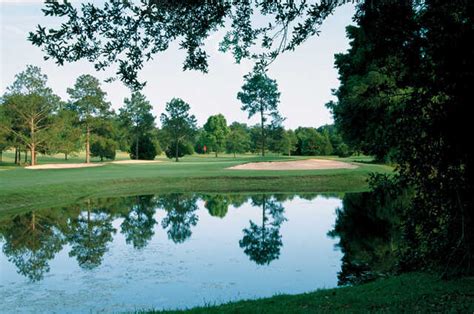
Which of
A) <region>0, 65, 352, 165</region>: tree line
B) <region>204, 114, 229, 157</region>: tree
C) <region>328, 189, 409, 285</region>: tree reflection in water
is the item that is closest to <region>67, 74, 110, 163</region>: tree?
<region>0, 65, 352, 165</region>: tree line

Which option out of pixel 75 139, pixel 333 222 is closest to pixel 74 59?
pixel 333 222

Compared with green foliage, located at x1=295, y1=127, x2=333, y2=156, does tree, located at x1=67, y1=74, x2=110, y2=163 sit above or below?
above

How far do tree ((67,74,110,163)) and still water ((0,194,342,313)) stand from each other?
43.8 meters

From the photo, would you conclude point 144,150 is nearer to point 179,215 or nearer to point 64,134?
point 64,134

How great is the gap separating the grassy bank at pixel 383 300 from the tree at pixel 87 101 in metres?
60.3

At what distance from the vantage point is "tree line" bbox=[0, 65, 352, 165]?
5484 cm

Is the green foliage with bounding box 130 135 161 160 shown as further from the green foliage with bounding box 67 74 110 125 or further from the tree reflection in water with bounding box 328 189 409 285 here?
the tree reflection in water with bounding box 328 189 409 285

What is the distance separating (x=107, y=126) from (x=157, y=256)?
5618cm

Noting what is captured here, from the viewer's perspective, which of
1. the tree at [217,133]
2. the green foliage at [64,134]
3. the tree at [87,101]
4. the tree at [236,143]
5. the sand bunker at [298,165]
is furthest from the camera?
the tree at [236,143]

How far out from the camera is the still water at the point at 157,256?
30.6ft

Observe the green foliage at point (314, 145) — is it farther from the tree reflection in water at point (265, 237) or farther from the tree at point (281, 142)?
the tree reflection in water at point (265, 237)

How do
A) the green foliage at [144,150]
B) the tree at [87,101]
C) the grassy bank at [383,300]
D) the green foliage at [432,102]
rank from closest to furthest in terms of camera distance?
the green foliage at [432,102] < the grassy bank at [383,300] < the tree at [87,101] < the green foliage at [144,150]

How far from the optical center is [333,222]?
18.8m

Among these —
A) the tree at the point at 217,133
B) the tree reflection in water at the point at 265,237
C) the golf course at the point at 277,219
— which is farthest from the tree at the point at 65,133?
the tree reflection in water at the point at 265,237
